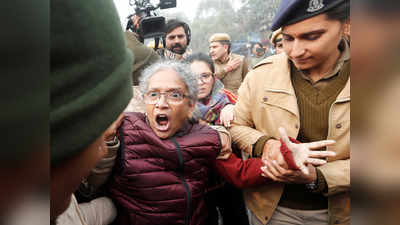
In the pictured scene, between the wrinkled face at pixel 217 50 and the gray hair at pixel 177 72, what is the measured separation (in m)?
0.12

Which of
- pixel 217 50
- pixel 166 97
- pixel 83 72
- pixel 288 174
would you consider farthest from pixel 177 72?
pixel 83 72

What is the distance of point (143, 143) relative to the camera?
99 cm

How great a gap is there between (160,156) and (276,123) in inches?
17.0

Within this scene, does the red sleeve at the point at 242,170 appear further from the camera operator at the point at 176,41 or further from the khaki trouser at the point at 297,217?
the camera operator at the point at 176,41

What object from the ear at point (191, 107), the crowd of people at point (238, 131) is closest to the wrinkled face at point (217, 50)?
the crowd of people at point (238, 131)

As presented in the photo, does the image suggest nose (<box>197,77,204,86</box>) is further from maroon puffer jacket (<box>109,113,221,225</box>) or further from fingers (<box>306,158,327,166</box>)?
fingers (<box>306,158,327,166</box>)

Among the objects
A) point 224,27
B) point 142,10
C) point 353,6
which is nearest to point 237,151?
point 224,27

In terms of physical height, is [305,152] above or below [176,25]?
below

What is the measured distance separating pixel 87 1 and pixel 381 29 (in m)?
0.42

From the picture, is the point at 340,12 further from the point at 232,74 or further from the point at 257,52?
the point at 232,74

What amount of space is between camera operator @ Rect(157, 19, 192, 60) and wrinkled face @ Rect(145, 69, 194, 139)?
0.08 meters

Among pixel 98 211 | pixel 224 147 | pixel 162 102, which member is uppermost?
pixel 162 102

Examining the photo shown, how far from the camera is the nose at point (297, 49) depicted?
0.88 metres

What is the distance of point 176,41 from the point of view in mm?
1020
